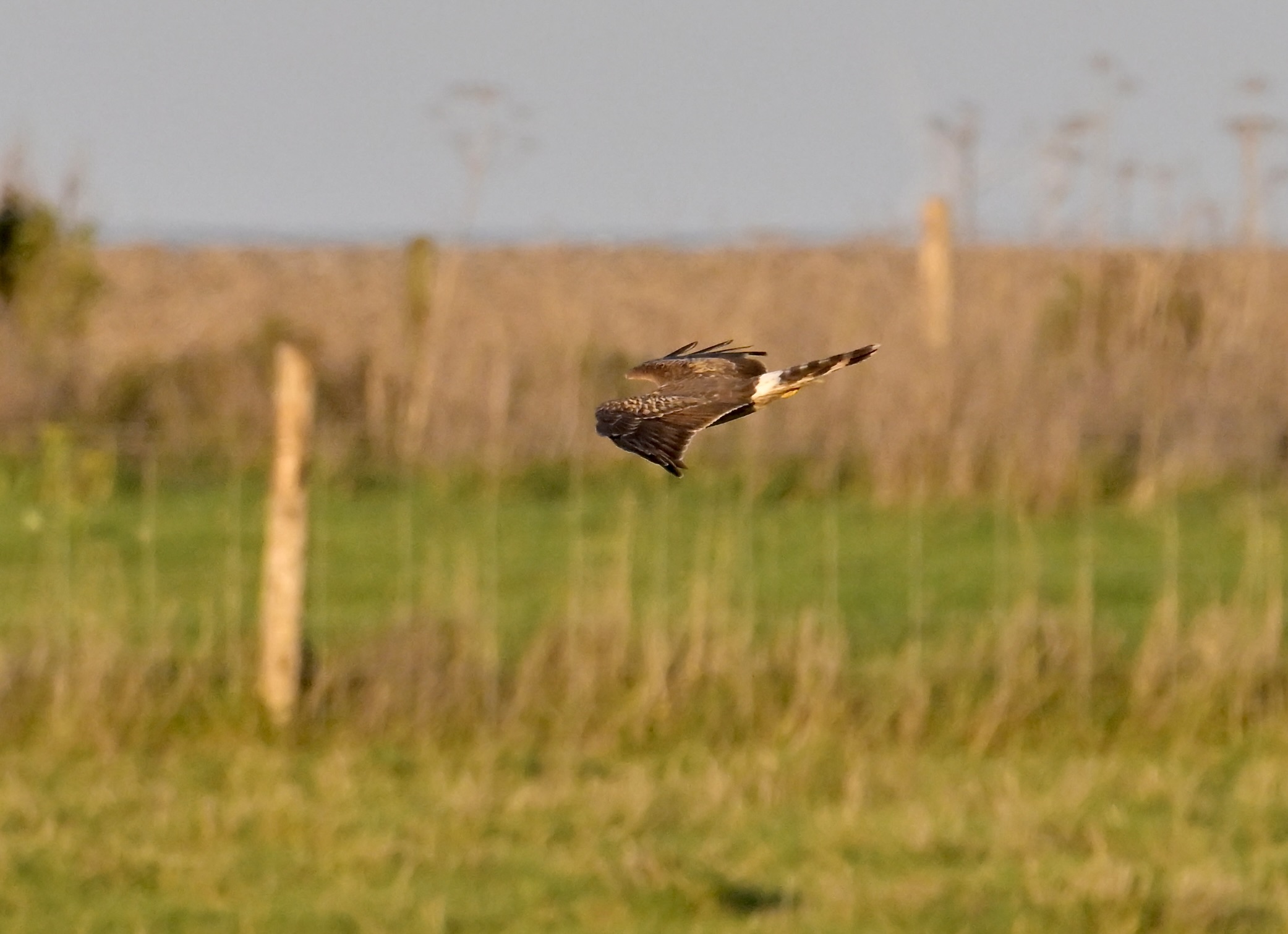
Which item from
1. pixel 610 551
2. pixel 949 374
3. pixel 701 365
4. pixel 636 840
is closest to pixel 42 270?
pixel 610 551

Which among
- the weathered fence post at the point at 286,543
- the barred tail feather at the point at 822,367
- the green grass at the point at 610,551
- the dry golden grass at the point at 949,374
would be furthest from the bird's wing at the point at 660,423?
the green grass at the point at 610,551

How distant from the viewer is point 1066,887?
1391 cm

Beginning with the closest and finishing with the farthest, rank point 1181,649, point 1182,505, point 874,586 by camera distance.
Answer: point 1181,649, point 874,586, point 1182,505

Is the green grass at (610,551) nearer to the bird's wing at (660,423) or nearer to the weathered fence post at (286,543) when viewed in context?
the weathered fence post at (286,543)

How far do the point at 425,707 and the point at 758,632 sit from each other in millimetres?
3754

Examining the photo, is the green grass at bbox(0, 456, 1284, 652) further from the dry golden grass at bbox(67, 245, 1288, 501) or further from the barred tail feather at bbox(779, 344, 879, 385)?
the barred tail feather at bbox(779, 344, 879, 385)

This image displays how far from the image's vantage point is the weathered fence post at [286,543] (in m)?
14.4

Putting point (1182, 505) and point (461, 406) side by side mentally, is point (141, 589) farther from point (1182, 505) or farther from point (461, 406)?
point (1182, 505)

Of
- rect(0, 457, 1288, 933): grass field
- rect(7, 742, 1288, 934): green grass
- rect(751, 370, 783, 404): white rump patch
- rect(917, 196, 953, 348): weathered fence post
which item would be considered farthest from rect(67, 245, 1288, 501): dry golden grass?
rect(751, 370, 783, 404): white rump patch

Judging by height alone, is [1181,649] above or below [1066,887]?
above

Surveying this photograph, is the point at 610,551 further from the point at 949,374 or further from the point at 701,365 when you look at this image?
the point at 701,365

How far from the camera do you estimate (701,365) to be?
3.06m

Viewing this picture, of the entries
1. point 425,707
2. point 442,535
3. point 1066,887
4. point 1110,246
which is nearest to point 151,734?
point 425,707

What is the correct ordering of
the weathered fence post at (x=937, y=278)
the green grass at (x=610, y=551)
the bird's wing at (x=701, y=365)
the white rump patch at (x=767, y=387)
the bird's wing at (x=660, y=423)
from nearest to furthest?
the bird's wing at (x=660, y=423)
the white rump patch at (x=767, y=387)
the bird's wing at (x=701, y=365)
the weathered fence post at (x=937, y=278)
the green grass at (x=610, y=551)
